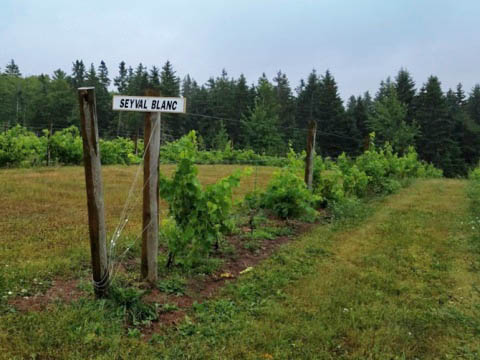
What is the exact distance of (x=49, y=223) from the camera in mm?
5949

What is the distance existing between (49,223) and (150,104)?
3469mm

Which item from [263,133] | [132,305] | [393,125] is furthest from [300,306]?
[393,125]

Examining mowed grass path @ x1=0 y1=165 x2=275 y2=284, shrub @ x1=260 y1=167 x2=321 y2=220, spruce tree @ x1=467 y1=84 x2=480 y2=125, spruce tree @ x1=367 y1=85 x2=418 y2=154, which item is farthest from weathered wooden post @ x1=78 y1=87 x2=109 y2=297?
spruce tree @ x1=467 y1=84 x2=480 y2=125

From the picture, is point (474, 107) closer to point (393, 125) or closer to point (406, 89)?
point (406, 89)

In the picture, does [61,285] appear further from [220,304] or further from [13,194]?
[13,194]

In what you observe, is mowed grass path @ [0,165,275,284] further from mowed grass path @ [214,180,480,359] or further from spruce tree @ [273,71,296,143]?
spruce tree @ [273,71,296,143]

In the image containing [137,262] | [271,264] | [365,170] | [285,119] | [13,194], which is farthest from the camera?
[285,119]

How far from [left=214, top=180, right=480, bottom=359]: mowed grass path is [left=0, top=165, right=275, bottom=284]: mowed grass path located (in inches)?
91.5

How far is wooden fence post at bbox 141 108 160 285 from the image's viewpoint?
12.3 feet

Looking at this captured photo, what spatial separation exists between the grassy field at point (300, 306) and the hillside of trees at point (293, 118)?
30.8 metres

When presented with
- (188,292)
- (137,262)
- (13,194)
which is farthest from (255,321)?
(13,194)

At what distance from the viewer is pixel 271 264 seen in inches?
189

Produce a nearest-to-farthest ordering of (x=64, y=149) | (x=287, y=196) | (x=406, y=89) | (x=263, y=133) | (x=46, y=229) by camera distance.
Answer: (x=46, y=229) → (x=287, y=196) → (x=64, y=149) → (x=263, y=133) → (x=406, y=89)

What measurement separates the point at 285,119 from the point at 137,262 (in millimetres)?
46829
